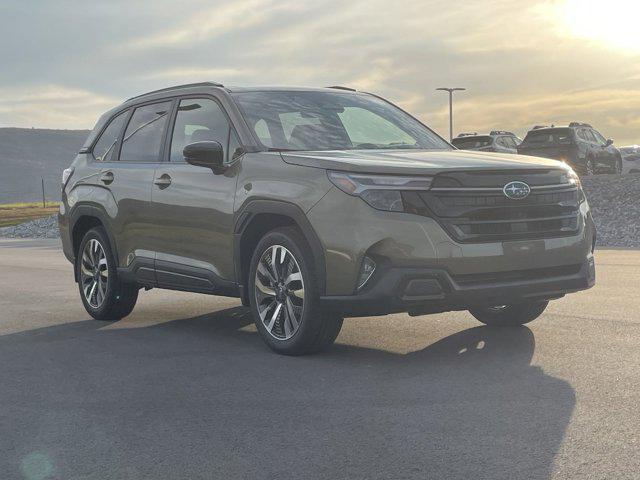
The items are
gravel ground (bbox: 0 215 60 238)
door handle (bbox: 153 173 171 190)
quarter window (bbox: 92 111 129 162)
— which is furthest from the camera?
gravel ground (bbox: 0 215 60 238)

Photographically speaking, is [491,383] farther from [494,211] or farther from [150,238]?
[150,238]

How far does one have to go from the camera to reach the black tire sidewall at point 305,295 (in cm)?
612

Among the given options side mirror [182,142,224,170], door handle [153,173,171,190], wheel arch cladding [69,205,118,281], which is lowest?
wheel arch cladding [69,205,118,281]

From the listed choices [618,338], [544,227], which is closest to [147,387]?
[544,227]

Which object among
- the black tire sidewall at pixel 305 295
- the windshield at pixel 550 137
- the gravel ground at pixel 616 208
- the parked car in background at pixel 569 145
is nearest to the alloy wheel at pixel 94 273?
the black tire sidewall at pixel 305 295

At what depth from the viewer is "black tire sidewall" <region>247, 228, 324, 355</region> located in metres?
6.12

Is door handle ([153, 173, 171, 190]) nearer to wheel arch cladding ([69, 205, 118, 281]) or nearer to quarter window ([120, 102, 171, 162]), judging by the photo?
quarter window ([120, 102, 171, 162])

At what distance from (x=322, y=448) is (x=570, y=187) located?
2922 millimetres

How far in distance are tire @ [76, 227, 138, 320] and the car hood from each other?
2694mm

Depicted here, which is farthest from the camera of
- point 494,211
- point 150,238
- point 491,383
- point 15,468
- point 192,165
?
point 150,238

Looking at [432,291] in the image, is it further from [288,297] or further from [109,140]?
[109,140]

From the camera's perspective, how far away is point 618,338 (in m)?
6.79

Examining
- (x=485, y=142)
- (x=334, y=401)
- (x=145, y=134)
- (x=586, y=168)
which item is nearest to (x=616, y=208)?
(x=586, y=168)

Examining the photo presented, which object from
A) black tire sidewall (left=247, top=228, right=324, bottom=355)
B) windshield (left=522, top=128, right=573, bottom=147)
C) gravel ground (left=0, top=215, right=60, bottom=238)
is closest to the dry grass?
gravel ground (left=0, top=215, right=60, bottom=238)
